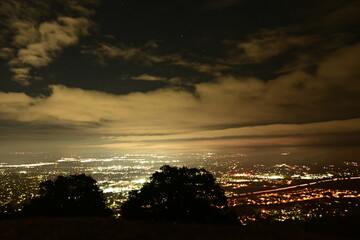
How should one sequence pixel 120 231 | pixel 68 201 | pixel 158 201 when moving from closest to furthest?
pixel 120 231 < pixel 158 201 < pixel 68 201

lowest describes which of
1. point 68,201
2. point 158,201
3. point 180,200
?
point 158,201

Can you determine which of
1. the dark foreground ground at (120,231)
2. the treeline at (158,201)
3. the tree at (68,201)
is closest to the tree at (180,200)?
the treeline at (158,201)

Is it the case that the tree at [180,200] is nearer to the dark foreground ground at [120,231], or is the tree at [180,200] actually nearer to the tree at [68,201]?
the tree at [68,201]

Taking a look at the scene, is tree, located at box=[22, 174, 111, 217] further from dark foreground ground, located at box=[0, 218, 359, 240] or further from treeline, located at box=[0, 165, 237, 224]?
dark foreground ground, located at box=[0, 218, 359, 240]

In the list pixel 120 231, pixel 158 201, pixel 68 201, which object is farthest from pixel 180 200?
pixel 68 201

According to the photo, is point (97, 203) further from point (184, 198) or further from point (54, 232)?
point (54, 232)

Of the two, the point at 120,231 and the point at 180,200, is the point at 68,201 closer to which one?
the point at 180,200

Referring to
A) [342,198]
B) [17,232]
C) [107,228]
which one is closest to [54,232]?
[17,232]

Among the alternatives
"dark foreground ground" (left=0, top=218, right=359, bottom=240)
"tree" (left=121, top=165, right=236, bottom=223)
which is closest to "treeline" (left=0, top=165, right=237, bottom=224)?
"tree" (left=121, top=165, right=236, bottom=223)
